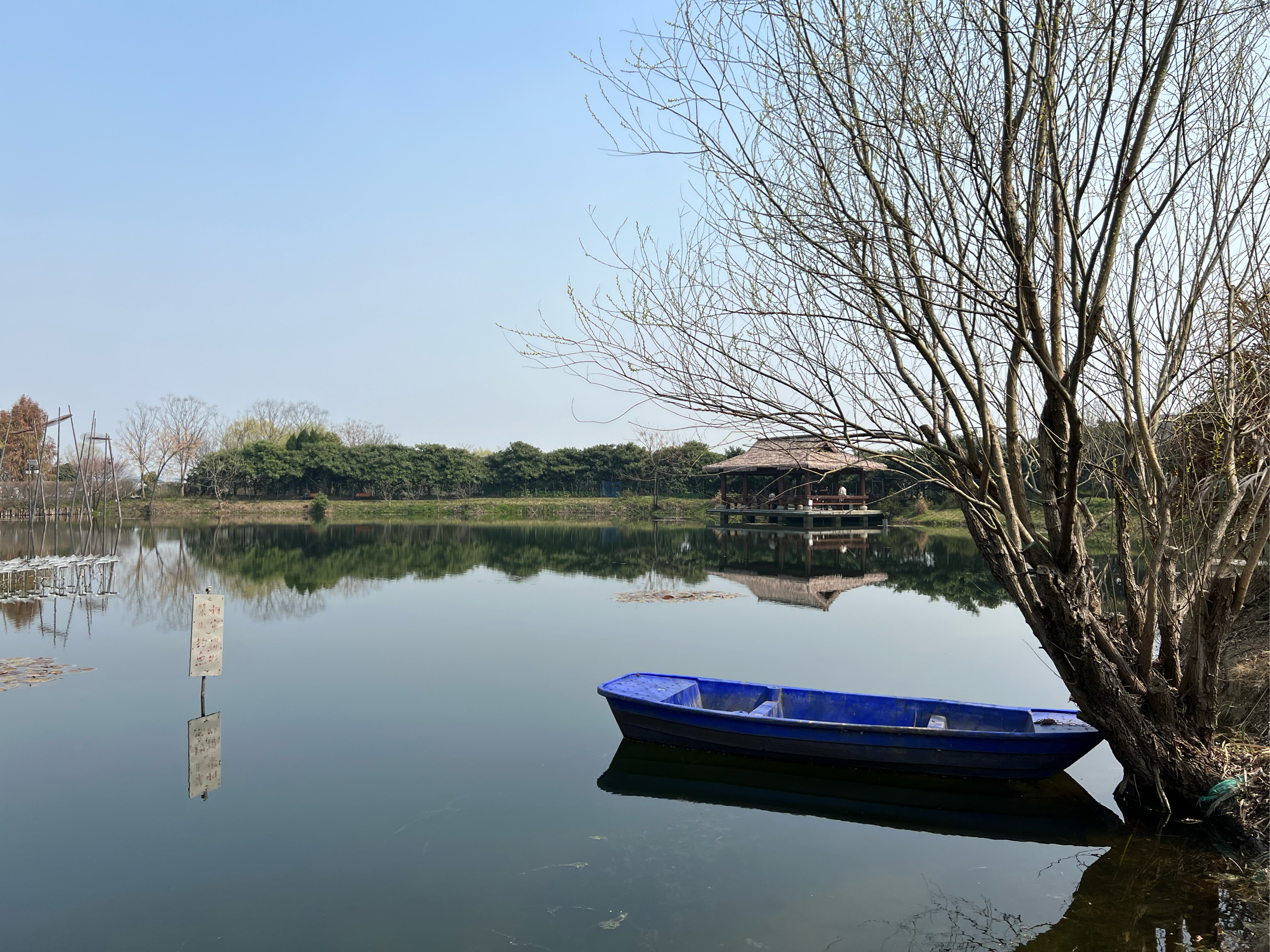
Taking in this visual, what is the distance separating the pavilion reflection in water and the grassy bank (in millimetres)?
8972

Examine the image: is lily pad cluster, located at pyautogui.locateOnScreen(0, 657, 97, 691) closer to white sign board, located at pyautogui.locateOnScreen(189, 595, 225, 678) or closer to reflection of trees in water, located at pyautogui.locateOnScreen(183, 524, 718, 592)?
white sign board, located at pyautogui.locateOnScreen(189, 595, 225, 678)

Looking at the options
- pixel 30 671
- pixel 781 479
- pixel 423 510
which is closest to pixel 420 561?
pixel 30 671

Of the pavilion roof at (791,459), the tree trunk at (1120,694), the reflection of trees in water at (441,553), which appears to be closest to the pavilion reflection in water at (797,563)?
the reflection of trees in water at (441,553)

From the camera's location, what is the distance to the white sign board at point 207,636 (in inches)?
281

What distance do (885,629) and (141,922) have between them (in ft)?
32.1

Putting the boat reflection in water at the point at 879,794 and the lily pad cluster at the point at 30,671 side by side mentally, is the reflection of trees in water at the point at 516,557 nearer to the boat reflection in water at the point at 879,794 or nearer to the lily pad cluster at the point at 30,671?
the lily pad cluster at the point at 30,671

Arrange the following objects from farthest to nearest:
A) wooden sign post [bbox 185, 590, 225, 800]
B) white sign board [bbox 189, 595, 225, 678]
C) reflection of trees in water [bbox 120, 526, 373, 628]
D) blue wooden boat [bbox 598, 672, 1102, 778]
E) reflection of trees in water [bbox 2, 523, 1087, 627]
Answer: reflection of trees in water [bbox 2, 523, 1087, 627], reflection of trees in water [bbox 120, 526, 373, 628], white sign board [bbox 189, 595, 225, 678], wooden sign post [bbox 185, 590, 225, 800], blue wooden boat [bbox 598, 672, 1102, 778]

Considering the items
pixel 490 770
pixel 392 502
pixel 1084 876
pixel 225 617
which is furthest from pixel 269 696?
pixel 392 502

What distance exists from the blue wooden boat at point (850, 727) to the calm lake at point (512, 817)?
0.59 ft

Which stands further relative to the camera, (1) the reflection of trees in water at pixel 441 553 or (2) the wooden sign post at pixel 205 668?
(1) the reflection of trees in water at pixel 441 553

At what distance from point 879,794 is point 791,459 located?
2.43 meters

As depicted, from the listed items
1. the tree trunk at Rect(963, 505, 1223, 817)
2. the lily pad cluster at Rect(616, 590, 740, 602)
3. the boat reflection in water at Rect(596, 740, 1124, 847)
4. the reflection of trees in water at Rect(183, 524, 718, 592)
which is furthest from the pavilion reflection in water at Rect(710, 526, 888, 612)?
the tree trunk at Rect(963, 505, 1223, 817)

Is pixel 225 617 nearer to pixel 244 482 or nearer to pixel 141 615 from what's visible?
pixel 141 615

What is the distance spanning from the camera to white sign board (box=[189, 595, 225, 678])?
714 centimetres
